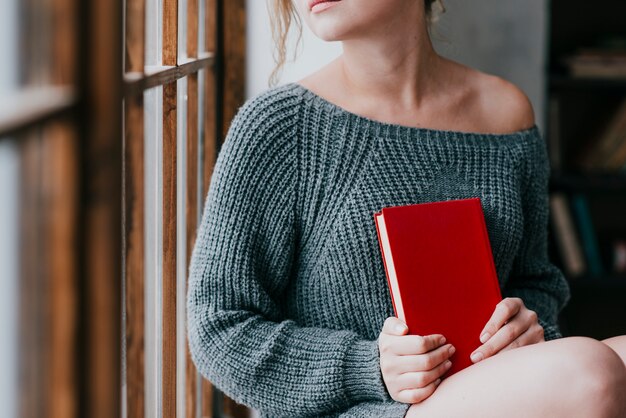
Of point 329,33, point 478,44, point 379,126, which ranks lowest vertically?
point 379,126

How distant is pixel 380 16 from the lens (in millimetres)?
1276

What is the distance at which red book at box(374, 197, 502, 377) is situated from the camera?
46.0 inches

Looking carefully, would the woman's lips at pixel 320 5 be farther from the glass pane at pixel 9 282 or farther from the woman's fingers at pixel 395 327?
the glass pane at pixel 9 282

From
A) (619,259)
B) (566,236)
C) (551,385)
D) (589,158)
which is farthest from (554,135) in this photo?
(551,385)

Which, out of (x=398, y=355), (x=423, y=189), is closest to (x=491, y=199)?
(x=423, y=189)

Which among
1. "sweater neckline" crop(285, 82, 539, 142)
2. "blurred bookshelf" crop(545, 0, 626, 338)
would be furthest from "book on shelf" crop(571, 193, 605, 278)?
"sweater neckline" crop(285, 82, 539, 142)

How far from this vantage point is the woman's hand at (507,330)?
1182 mm

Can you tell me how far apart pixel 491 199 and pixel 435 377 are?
1.17 feet

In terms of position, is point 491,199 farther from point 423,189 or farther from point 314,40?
point 314,40

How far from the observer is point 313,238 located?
4.26ft

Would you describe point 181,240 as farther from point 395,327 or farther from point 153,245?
point 395,327

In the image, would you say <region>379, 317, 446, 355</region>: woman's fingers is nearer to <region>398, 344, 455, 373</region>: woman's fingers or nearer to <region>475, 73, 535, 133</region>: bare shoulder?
<region>398, 344, 455, 373</region>: woman's fingers

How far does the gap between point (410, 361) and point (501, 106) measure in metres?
0.56

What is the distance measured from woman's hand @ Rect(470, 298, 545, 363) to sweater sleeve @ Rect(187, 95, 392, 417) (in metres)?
0.15
